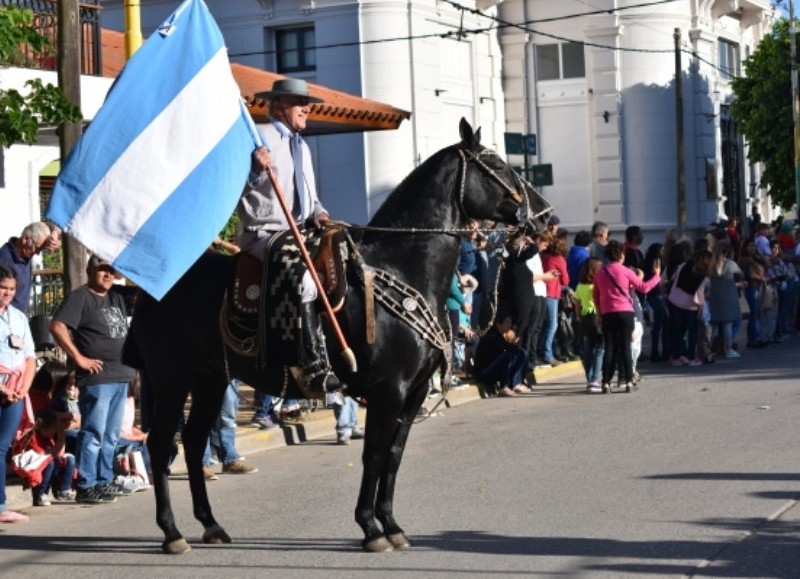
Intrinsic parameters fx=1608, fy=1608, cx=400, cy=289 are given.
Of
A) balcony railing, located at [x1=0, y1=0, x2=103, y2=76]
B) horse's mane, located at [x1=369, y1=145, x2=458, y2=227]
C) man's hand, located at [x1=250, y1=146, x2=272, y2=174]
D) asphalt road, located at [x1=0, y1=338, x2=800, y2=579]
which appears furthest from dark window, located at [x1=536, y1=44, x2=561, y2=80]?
man's hand, located at [x1=250, y1=146, x2=272, y2=174]

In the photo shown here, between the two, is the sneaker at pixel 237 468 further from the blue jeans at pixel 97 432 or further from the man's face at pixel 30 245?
the man's face at pixel 30 245

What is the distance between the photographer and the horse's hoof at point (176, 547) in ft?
32.3

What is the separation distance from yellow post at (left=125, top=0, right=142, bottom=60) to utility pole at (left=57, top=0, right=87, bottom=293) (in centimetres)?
74

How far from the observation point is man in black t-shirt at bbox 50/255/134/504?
40.0ft

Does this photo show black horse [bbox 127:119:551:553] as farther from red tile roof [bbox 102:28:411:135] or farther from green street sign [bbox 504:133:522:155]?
green street sign [bbox 504:133:522:155]

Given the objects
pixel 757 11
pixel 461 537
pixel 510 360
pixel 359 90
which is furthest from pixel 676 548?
pixel 757 11

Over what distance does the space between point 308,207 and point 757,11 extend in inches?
1657

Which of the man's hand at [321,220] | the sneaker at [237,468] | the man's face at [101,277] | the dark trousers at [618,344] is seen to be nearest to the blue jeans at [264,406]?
the sneaker at [237,468]

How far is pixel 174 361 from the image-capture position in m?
10.1

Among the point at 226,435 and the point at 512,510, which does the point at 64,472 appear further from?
the point at 512,510

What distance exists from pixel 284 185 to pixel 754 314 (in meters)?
17.2

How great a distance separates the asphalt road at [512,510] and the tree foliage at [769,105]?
3161cm

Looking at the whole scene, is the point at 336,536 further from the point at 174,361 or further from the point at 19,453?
the point at 19,453

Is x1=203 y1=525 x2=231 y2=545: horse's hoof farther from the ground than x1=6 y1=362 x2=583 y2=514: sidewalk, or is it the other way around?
x1=203 y1=525 x2=231 y2=545: horse's hoof
